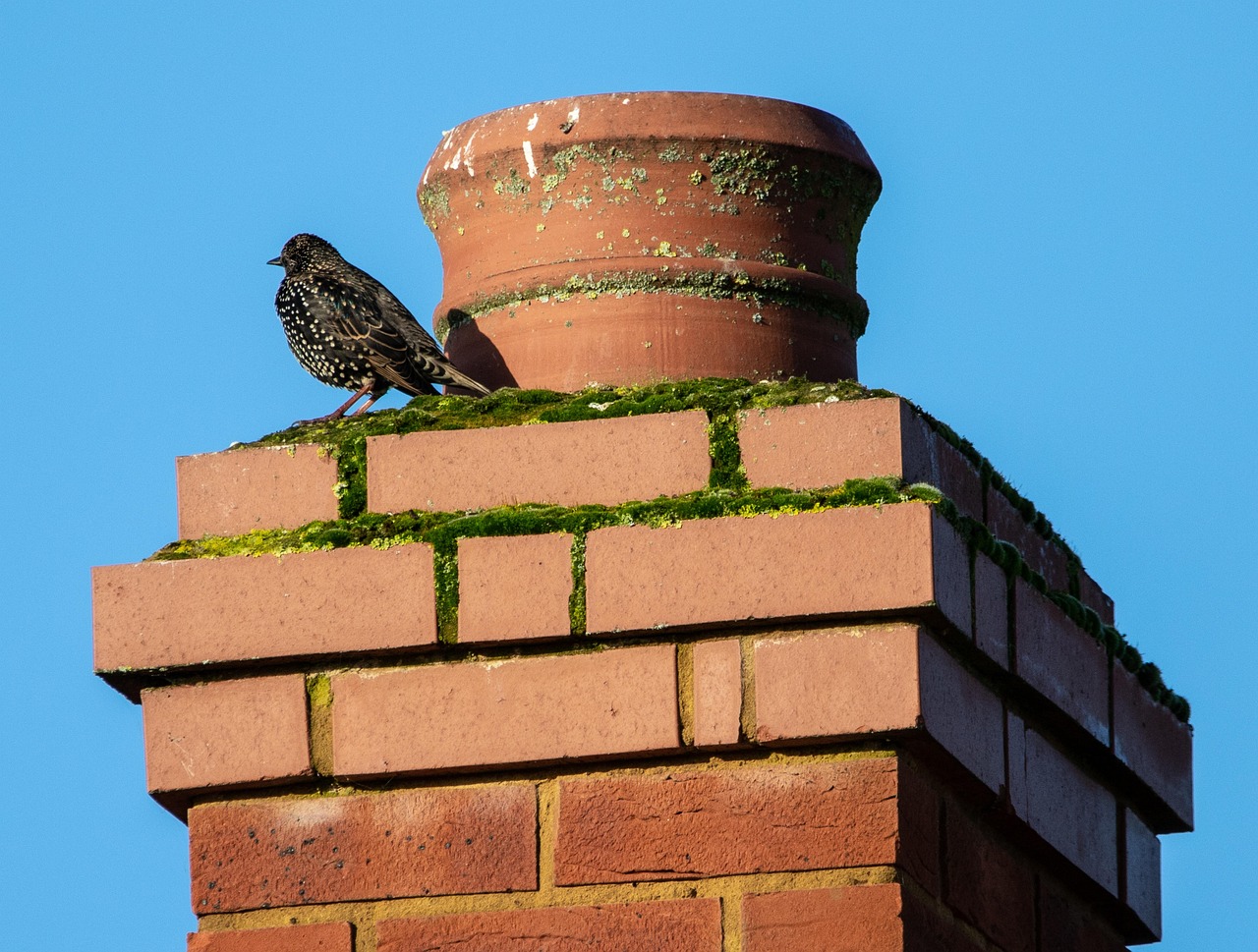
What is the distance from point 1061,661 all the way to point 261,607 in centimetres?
100

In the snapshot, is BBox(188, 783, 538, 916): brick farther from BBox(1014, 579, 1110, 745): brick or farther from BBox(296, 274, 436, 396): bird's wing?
BBox(296, 274, 436, 396): bird's wing

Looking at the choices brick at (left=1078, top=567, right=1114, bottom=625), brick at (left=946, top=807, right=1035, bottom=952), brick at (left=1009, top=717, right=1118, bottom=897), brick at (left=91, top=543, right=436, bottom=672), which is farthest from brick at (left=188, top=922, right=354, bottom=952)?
brick at (left=1078, top=567, right=1114, bottom=625)

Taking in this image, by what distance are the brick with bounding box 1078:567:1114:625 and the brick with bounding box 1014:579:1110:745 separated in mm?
212

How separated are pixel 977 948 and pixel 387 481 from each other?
885 millimetres

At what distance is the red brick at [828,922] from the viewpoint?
217 centimetres

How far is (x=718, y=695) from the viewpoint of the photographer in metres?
2.27

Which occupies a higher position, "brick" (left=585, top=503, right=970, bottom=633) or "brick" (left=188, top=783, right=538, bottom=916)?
"brick" (left=585, top=503, right=970, bottom=633)

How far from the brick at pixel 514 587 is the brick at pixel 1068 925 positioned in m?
0.78

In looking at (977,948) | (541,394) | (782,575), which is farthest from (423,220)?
(977,948)

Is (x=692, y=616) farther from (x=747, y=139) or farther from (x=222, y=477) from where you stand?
(x=747, y=139)

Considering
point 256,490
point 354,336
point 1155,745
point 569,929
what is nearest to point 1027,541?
point 1155,745

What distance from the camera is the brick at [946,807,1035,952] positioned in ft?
7.84

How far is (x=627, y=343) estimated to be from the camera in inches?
111

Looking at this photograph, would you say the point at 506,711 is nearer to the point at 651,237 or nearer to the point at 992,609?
the point at 992,609
